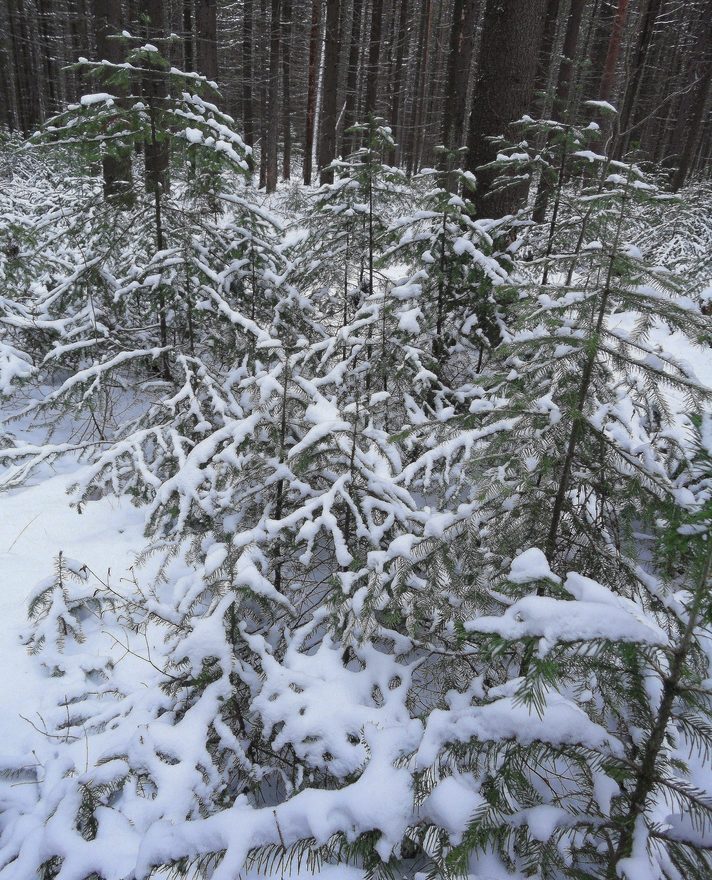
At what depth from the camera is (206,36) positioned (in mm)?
12258

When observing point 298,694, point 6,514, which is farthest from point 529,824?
point 6,514

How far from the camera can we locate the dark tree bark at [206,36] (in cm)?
1212

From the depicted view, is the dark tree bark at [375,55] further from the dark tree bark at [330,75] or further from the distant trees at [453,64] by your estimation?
the dark tree bark at [330,75]

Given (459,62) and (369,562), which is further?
(459,62)

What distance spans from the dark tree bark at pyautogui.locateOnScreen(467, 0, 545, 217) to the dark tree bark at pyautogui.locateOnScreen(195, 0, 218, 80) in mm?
9214

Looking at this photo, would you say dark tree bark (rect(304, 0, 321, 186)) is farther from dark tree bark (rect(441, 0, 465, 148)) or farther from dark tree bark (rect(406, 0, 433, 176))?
dark tree bark (rect(441, 0, 465, 148))

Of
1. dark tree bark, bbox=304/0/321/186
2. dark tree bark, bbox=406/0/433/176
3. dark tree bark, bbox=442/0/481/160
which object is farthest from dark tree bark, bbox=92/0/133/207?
dark tree bark, bbox=406/0/433/176

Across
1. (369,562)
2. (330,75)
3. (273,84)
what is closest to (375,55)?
(330,75)

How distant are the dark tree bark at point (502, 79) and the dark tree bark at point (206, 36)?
30.2 feet

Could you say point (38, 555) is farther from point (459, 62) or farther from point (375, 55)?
point (375, 55)

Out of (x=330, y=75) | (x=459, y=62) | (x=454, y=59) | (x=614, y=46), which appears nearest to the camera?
(x=459, y=62)

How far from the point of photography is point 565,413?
6.88ft

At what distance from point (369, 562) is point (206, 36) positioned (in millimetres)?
14608

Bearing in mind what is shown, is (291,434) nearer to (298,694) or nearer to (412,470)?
(412,470)
